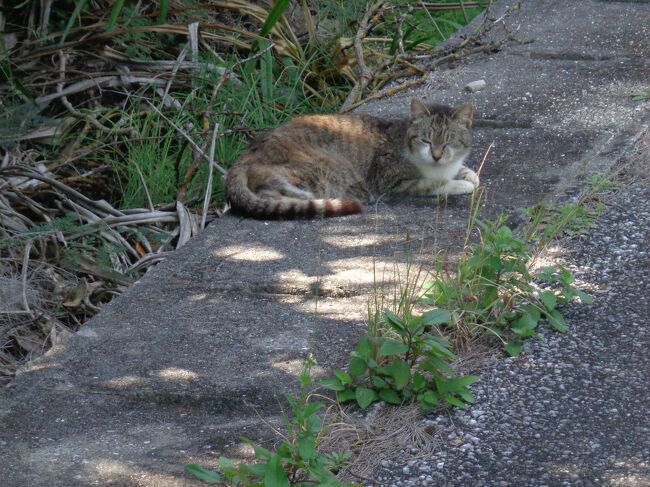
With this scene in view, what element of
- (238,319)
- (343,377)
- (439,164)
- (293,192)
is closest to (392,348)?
(343,377)

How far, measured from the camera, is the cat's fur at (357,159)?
4789 mm

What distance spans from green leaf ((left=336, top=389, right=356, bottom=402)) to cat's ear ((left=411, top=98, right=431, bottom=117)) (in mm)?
2488

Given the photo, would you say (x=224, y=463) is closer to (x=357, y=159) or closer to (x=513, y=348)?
(x=513, y=348)

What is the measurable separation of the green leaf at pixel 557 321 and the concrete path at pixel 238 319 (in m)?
0.58

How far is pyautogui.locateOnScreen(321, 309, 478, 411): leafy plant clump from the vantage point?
281 centimetres

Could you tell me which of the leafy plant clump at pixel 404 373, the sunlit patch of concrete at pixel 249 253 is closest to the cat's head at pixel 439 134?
the sunlit patch of concrete at pixel 249 253

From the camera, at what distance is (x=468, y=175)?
4820 millimetres

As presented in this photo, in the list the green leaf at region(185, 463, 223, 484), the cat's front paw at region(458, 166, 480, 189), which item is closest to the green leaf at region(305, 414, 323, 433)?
the green leaf at region(185, 463, 223, 484)

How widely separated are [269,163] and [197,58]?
1.47 meters

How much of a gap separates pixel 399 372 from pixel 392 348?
0.26 feet

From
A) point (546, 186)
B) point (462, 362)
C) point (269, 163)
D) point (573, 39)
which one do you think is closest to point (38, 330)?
point (269, 163)

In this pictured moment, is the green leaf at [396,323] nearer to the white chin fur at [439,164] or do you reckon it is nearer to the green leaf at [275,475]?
the green leaf at [275,475]

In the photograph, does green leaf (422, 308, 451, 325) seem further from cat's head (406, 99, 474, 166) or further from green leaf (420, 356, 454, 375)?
cat's head (406, 99, 474, 166)

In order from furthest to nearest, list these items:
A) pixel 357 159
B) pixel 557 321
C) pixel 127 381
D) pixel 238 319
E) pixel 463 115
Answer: pixel 357 159
pixel 463 115
pixel 238 319
pixel 557 321
pixel 127 381
